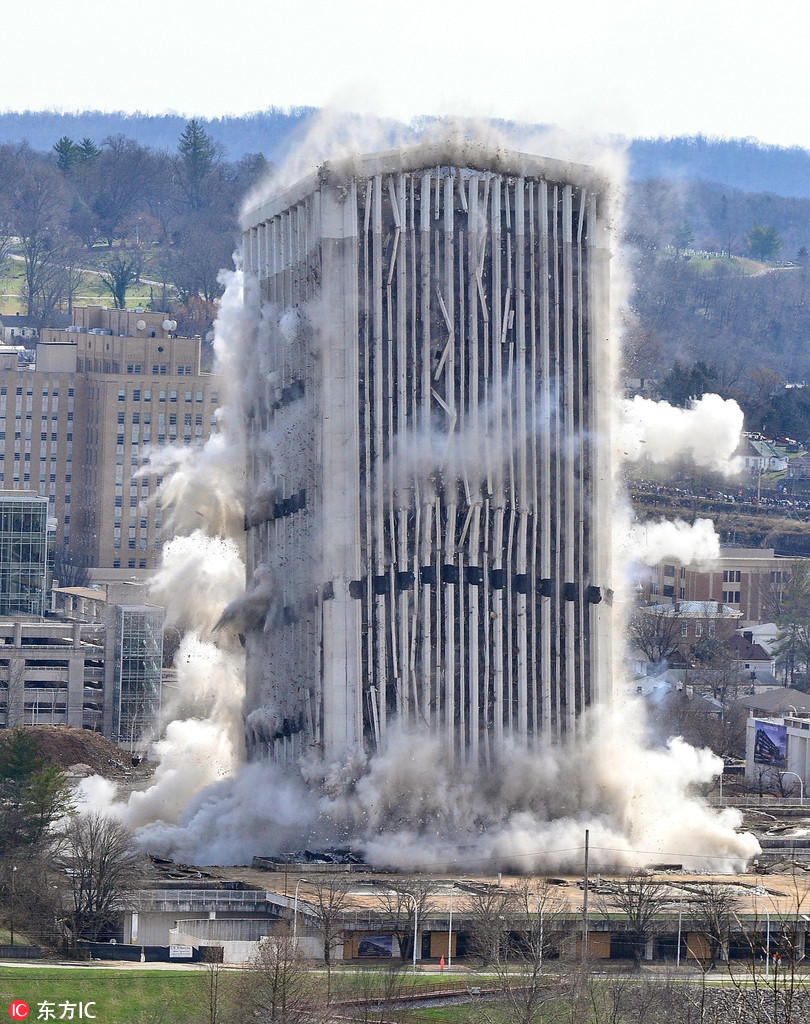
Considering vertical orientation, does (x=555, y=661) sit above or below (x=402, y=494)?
below

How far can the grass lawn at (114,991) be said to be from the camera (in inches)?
2815

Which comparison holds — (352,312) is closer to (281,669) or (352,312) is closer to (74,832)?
(281,669)

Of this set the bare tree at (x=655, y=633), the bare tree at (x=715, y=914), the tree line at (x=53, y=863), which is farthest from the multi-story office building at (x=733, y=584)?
the bare tree at (x=715, y=914)

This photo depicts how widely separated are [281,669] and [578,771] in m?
14.0

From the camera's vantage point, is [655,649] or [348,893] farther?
[655,649]

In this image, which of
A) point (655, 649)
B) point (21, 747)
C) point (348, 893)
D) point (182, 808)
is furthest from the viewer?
point (655, 649)

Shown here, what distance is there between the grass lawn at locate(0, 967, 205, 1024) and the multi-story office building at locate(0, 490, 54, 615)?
8565 centimetres

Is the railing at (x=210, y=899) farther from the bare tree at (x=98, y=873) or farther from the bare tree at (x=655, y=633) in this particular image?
the bare tree at (x=655, y=633)

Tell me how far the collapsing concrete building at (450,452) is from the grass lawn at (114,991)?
26.3 metres

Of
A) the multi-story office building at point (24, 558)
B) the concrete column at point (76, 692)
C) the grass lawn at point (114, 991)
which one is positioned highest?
the multi-story office building at point (24, 558)

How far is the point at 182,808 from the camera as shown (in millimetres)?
107812

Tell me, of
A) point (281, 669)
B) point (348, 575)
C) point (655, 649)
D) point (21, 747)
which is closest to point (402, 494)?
point (348, 575)

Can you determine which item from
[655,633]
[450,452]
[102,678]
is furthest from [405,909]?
[655,633]

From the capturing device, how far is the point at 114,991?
2884 inches
